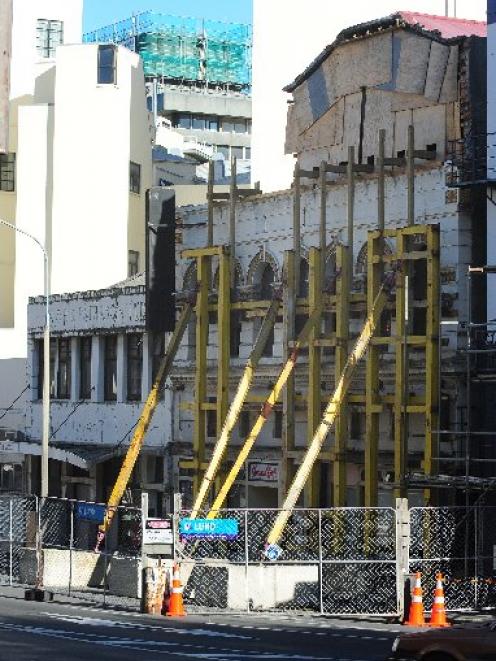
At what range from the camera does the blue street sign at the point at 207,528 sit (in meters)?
29.1

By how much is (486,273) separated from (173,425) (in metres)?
11.0

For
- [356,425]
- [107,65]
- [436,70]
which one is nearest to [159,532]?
[356,425]

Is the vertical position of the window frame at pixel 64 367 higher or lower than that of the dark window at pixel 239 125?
lower

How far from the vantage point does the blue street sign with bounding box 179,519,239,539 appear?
2912cm

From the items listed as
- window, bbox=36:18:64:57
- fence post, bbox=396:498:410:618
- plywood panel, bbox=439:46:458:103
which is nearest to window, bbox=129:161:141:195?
window, bbox=36:18:64:57

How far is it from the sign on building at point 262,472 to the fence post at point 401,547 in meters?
10.3

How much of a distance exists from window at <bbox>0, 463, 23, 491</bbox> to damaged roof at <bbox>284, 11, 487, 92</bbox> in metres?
15.2

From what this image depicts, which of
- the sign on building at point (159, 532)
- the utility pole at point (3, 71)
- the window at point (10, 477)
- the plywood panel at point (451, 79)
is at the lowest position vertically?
the sign on building at point (159, 532)

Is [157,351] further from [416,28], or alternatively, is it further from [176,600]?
[176,600]

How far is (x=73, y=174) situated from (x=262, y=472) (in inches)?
834

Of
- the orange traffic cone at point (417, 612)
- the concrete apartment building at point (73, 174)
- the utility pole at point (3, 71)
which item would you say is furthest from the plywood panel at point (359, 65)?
the concrete apartment building at point (73, 174)

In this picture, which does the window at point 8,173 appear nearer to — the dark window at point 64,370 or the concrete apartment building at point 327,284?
the concrete apartment building at point 327,284

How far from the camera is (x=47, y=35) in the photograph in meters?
70.8

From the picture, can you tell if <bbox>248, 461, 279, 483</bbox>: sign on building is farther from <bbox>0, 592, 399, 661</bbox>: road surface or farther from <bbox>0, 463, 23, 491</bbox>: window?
<bbox>0, 463, 23, 491</bbox>: window
